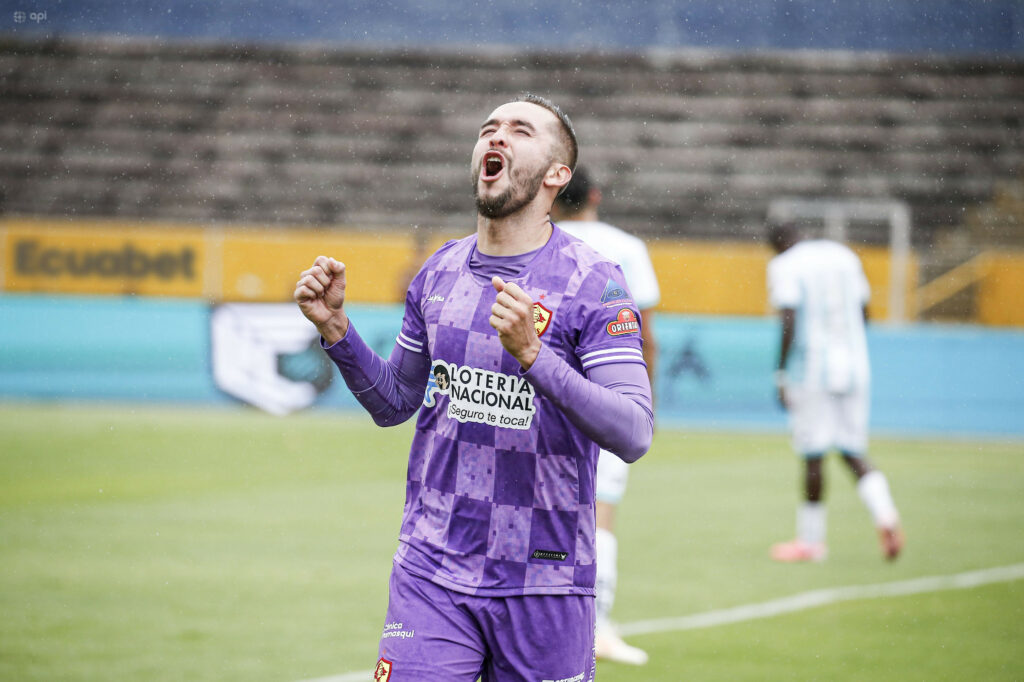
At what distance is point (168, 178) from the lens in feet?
81.0

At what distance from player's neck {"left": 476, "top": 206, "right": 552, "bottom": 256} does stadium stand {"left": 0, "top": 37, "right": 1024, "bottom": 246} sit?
1929cm

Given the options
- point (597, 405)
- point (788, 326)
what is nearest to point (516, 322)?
point (597, 405)

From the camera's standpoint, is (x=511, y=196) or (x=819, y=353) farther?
(x=819, y=353)

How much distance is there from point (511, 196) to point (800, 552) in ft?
19.2

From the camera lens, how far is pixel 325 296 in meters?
3.56

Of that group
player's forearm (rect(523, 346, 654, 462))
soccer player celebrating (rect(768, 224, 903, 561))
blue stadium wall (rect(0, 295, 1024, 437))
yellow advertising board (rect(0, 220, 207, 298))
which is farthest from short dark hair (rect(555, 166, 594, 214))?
yellow advertising board (rect(0, 220, 207, 298))

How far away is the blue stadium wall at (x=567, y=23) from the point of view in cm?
2256

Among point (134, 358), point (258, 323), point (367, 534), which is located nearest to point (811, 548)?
point (367, 534)

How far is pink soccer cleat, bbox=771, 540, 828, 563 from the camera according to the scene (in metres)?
8.69

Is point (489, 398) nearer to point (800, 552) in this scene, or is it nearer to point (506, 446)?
point (506, 446)

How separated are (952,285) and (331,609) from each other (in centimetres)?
1502

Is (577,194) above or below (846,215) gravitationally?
below

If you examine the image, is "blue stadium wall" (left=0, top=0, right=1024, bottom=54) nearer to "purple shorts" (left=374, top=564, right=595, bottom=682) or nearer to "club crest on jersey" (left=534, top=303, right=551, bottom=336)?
"club crest on jersey" (left=534, top=303, right=551, bottom=336)
